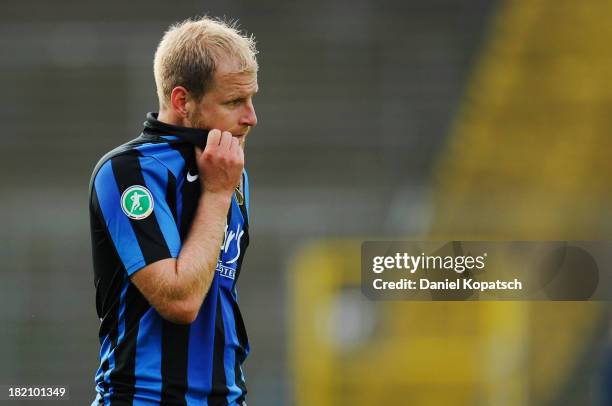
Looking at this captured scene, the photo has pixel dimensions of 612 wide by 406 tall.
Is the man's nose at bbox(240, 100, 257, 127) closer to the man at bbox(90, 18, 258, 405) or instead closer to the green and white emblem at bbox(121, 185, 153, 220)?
the man at bbox(90, 18, 258, 405)

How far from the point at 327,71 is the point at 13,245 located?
234cm

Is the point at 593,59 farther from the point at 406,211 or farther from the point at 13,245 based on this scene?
the point at 13,245

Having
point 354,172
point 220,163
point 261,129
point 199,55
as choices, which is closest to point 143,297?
point 220,163

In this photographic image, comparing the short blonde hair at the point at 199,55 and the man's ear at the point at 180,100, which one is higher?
the short blonde hair at the point at 199,55

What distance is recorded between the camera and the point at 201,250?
1500 millimetres

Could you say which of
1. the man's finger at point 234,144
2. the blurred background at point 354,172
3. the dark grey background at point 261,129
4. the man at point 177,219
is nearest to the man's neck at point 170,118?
the man at point 177,219

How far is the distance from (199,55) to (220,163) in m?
0.19

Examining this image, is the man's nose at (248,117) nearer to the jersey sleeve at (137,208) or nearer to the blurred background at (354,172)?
the jersey sleeve at (137,208)

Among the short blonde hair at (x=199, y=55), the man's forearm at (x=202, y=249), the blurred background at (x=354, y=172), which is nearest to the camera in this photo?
the man's forearm at (x=202, y=249)

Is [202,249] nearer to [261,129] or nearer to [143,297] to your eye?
[143,297]

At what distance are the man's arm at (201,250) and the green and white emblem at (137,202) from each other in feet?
0.27

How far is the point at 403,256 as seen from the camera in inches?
215

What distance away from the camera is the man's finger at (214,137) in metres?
1.56

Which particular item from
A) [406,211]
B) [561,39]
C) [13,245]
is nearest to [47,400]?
[13,245]
